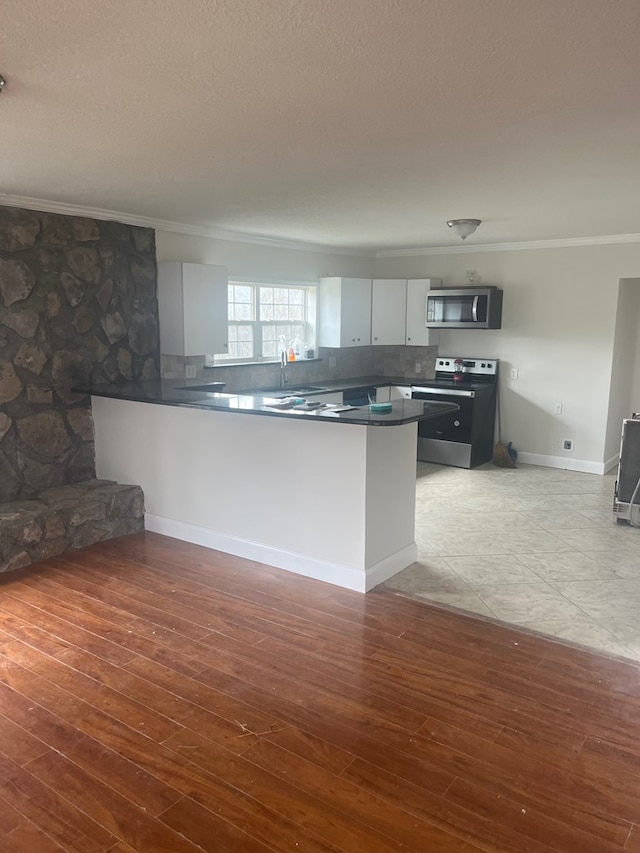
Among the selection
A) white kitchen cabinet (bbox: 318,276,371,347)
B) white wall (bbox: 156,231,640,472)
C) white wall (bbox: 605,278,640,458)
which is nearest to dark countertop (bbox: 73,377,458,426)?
white wall (bbox: 156,231,640,472)

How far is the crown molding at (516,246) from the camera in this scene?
5719 mm

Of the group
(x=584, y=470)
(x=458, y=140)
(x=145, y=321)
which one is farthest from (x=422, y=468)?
(x=458, y=140)

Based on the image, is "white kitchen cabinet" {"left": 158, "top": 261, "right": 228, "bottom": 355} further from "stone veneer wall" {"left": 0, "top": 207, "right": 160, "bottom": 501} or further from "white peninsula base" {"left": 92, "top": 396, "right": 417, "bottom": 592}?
"white peninsula base" {"left": 92, "top": 396, "right": 417, "bottom": 592}

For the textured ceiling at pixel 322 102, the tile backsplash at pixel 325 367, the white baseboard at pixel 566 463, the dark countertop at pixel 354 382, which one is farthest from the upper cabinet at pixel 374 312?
the textured ceiling at pixel 322 102

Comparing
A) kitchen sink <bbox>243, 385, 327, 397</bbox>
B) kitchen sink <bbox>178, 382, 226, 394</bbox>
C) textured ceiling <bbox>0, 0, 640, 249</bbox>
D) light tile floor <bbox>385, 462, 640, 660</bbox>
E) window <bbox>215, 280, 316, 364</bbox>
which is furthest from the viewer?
window <bbox>215, 280, 316, 364</bbox>

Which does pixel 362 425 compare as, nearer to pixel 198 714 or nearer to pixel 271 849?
pixel 198 714

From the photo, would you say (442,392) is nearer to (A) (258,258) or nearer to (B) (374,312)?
(B) (374,312)

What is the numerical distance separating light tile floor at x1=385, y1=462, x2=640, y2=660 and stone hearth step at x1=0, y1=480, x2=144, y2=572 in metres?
1.98

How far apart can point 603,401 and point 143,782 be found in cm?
539

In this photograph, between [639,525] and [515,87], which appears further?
[639,525]

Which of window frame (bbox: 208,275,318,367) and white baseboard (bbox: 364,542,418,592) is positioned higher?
window frame (bbox: 208,275,318,367)

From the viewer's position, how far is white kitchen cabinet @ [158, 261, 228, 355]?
4.81 metres

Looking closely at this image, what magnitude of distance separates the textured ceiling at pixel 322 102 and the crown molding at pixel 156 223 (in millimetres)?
136

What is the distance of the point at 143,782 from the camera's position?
2.01 meters
